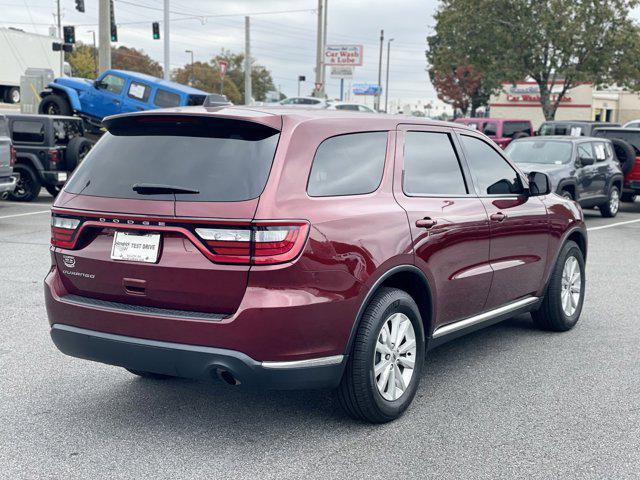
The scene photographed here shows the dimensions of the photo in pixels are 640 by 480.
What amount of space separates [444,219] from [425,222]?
0.26m

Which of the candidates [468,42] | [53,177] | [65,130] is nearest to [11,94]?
[468,42]

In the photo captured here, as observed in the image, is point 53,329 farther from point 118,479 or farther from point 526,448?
point 526,448

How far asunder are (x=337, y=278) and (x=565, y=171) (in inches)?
469

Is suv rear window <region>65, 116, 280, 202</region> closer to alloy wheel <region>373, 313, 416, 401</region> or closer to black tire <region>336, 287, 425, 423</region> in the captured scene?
black tire <region>336, 287, 425, 423</region>

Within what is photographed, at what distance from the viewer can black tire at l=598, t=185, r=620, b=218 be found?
16.9 m

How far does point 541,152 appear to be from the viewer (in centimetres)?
1541

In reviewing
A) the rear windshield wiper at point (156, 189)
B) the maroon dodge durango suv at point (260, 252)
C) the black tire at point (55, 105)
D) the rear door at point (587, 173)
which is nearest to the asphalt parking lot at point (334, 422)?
the maroon dodge durango suv at point (260, 252)

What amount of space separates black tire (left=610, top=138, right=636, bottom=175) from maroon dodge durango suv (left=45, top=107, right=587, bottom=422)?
14.7 meters

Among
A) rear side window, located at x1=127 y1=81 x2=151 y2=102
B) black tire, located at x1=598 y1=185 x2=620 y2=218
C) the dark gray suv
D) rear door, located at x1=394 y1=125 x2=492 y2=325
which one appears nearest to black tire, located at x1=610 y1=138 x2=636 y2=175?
black tire, located at x1=598 y1=185 x2=620 y2=218

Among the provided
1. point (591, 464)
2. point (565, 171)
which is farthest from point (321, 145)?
point (565, 171)

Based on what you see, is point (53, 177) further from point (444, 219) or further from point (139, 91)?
point (444, 219)

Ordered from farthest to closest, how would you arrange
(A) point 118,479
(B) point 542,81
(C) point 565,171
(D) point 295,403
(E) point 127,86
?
(B) point 542,81 → (E) point 127,86 → (C) point 565,171 → (D) point 295,403 → (A) point 118,479

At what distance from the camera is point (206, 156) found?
13.3 ft

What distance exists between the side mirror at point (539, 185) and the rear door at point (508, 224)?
0.24ft
